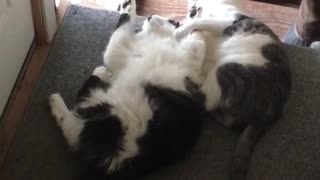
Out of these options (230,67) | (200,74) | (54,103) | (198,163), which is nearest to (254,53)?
(230,67)

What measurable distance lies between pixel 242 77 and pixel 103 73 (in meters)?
0.54

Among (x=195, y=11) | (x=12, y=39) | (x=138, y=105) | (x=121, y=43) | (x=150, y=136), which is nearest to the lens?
(x=150, y=136)

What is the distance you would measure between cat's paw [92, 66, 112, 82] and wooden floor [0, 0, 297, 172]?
0.25 meters

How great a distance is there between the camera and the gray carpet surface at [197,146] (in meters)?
1.62

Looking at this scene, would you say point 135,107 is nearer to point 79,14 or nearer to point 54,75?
point 54,75

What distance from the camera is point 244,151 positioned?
1641 millimetres

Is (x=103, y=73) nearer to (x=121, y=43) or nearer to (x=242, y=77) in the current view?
(x=121, y=43)

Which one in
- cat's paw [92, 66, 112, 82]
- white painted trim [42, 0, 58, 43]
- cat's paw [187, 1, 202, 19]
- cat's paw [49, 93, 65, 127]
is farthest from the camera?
cat's paw [187, 1, 202, 19]

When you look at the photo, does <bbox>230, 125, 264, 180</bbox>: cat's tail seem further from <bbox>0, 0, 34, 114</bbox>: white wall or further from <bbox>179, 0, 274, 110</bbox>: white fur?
<bbox>0, 0, 34, 114</bbox>: white wall

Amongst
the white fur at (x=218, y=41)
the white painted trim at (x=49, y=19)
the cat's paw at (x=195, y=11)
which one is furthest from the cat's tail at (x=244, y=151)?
the white painted trim at (x=49, y=19)

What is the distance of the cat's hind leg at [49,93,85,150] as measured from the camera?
5.19 feet

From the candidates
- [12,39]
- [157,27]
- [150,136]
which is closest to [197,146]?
[150,136]

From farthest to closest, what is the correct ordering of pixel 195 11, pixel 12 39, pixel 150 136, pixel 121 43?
pixel 195 11, pixel 121 43, pixel 12 39, pixel 150 136

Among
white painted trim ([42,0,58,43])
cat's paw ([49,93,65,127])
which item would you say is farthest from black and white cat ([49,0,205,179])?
white painted trim ([42,0,58,43])
